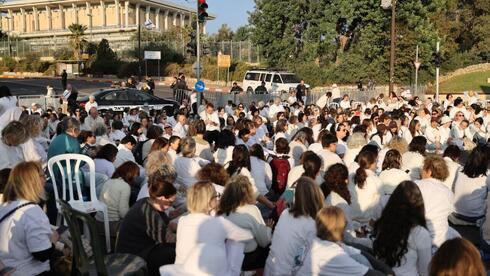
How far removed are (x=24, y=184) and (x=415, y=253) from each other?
11.8ft

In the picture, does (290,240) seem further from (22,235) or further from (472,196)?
(472,196)

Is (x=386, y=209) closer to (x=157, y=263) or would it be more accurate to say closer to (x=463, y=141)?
(x=157, y=263)

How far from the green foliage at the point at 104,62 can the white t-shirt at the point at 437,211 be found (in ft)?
186

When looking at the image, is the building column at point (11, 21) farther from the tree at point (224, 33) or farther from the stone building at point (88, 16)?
the tree at point (224, 33)

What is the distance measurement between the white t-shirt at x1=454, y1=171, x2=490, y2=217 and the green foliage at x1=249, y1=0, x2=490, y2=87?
3445cm

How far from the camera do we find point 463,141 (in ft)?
43.4

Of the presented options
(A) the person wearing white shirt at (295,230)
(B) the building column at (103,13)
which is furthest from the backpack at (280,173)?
(B) the building column at (103,13)

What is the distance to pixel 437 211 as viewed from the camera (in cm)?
582

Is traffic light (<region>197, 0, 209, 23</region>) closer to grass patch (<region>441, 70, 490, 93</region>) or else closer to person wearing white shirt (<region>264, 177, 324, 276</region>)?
person wearing white shirt (<region>264, 177, 324, 276</region>)

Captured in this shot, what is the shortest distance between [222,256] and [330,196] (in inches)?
80.1

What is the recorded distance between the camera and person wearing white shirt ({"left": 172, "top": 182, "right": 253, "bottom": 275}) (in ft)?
15.6

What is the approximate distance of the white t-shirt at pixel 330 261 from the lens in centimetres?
439

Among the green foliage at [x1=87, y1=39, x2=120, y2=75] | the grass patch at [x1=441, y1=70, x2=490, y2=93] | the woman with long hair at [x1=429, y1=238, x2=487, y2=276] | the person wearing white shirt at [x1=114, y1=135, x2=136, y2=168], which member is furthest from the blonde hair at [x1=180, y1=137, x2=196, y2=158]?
the green foliage at [x1=87, y1=39, x2=120, y2=75]

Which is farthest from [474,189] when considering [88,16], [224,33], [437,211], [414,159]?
[88,16]
